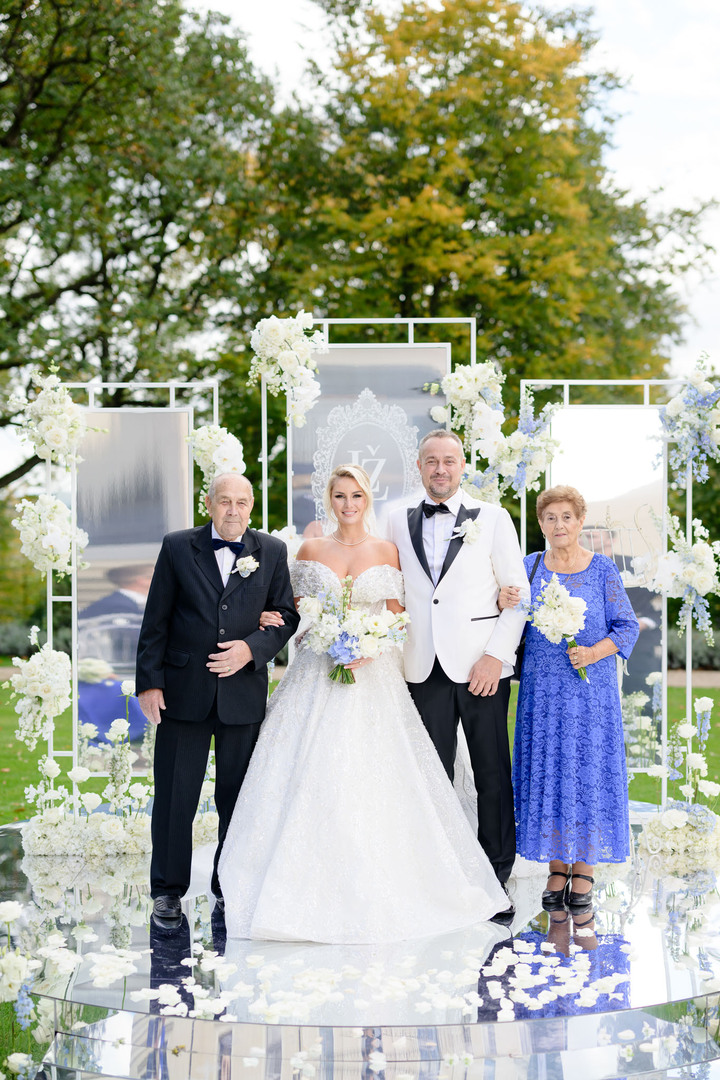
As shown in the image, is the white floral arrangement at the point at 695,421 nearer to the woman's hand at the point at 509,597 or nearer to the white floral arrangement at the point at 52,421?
the woman's hand at the point at 509,597

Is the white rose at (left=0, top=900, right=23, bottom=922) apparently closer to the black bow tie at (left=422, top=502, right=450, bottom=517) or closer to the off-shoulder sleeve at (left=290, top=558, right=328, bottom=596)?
the off-shoulder sleeve at (left=290, top=558, right=328, bottom=596)

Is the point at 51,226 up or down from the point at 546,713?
up

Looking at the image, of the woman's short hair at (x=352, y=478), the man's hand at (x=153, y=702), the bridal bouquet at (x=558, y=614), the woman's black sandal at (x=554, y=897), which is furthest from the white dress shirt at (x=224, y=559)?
the woman's black sandal at (x=554, y=897)

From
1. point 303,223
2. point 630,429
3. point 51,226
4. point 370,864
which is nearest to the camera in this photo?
point 370,864

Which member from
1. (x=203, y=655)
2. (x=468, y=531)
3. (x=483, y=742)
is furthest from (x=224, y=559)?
(x=483, y=742)

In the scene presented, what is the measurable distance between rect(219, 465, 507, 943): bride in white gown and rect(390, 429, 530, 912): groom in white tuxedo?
0.40 feet

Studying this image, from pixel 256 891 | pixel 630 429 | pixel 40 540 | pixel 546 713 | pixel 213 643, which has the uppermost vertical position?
pixel 630 429

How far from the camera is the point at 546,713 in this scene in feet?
14.9

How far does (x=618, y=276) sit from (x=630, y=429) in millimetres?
10166

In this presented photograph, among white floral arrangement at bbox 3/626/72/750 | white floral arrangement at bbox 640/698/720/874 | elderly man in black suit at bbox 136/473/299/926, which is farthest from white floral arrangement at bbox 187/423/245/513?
white floral arrangement at bbox 640/698/720/874

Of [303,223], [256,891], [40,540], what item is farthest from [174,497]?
[303,223]

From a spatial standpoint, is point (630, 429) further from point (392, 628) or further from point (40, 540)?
point (40, 540)

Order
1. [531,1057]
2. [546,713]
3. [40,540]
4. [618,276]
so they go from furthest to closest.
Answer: [618,276]
[40,540]
[546,713]
[531,1057]

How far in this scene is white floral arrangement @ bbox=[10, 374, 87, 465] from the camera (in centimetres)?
Answer: 565
